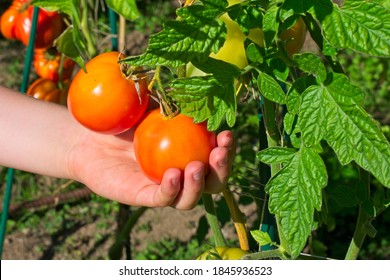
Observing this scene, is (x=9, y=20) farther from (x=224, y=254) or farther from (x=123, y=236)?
(x=224, y=254)

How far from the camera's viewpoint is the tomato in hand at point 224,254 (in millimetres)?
1046

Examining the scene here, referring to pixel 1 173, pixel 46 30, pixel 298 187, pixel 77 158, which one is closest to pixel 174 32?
pixel 298 187

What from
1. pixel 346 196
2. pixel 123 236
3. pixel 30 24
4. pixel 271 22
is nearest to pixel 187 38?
pixel 271 22

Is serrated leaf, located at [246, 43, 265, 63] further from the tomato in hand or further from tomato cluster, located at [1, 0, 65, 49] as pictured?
tomato cluster, located at [1, 0, 65, 49]

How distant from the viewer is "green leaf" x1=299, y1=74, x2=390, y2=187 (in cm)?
69

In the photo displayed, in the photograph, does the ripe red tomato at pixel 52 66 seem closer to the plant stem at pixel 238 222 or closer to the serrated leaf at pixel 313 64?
the plant stem at pixel 238 222

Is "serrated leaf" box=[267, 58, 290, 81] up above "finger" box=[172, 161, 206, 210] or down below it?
above

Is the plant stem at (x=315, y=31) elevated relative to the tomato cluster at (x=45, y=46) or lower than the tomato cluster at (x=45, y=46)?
elevated

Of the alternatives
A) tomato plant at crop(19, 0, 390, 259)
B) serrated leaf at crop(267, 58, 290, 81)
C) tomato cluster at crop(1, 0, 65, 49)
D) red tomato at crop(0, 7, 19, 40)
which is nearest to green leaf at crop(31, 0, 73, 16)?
tomato plant at crop(19, 0, 390, 259)

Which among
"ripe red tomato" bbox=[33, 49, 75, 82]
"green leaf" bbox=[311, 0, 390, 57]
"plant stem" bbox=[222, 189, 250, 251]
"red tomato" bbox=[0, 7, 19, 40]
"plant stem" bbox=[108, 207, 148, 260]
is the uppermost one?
"green leaf" bbox=[311, 0, 390, 57]

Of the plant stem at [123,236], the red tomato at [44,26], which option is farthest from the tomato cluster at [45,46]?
the plant stem at [123,236]

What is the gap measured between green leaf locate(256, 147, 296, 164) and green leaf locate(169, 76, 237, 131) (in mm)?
73

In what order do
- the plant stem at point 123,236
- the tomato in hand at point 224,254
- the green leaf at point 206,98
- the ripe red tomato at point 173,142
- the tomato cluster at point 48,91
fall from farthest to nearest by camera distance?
1. the tomato cluster at point 48,91
2. the plant stem at point 123,236
3. the tomato in hand at point 224,254
4. the ripe red tomato at point 173,142
5. the green leaf at point 206,98

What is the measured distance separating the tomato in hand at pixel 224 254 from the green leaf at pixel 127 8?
570 millimetres
